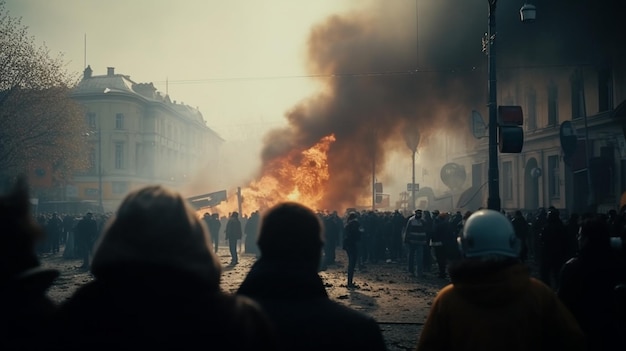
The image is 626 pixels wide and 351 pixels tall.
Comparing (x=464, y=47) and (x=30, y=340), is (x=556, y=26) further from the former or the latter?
(x=30, y=340)

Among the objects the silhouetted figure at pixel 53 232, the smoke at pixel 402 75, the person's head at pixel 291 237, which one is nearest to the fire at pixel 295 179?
Result: the smoke at pixel 402 75

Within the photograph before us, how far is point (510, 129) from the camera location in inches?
416

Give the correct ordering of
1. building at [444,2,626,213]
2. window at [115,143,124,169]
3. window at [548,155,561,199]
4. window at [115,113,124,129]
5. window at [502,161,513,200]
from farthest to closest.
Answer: window at [115,143,124,169] < window at [115,113,124,129] < window at [502,161,513,200] < window at [548,155,561,199] < building at [444,2,626,213]

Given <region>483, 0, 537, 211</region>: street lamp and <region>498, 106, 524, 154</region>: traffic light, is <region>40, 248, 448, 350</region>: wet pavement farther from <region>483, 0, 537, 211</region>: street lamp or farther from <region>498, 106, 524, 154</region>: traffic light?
<region>498, 106, 524, 154</region>: traffic light

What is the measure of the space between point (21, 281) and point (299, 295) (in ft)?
3.39

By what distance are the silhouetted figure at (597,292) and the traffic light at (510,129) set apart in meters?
6.35

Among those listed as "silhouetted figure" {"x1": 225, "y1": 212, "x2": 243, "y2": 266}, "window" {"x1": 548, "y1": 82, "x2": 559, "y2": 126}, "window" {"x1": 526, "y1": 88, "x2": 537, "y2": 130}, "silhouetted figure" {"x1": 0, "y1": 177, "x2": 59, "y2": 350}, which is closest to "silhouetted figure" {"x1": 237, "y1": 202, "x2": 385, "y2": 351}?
"silhouetted figure" {"x1": 0, "y1": 177, "x2": 59, "y2": 350}

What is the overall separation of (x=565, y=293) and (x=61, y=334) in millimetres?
3507

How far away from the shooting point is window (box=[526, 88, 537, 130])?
37219 millimetres

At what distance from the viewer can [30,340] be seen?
180 cm

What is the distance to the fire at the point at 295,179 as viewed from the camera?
1321 inches

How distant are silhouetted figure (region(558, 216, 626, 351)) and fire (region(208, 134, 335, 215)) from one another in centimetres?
2879

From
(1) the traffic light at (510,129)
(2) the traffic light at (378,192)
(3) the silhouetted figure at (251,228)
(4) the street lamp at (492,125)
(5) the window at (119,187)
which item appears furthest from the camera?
(5) the window at (119,187)

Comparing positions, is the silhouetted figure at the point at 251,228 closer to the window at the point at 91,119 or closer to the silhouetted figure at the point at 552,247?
the silhouetted figure at the point at 552,247
